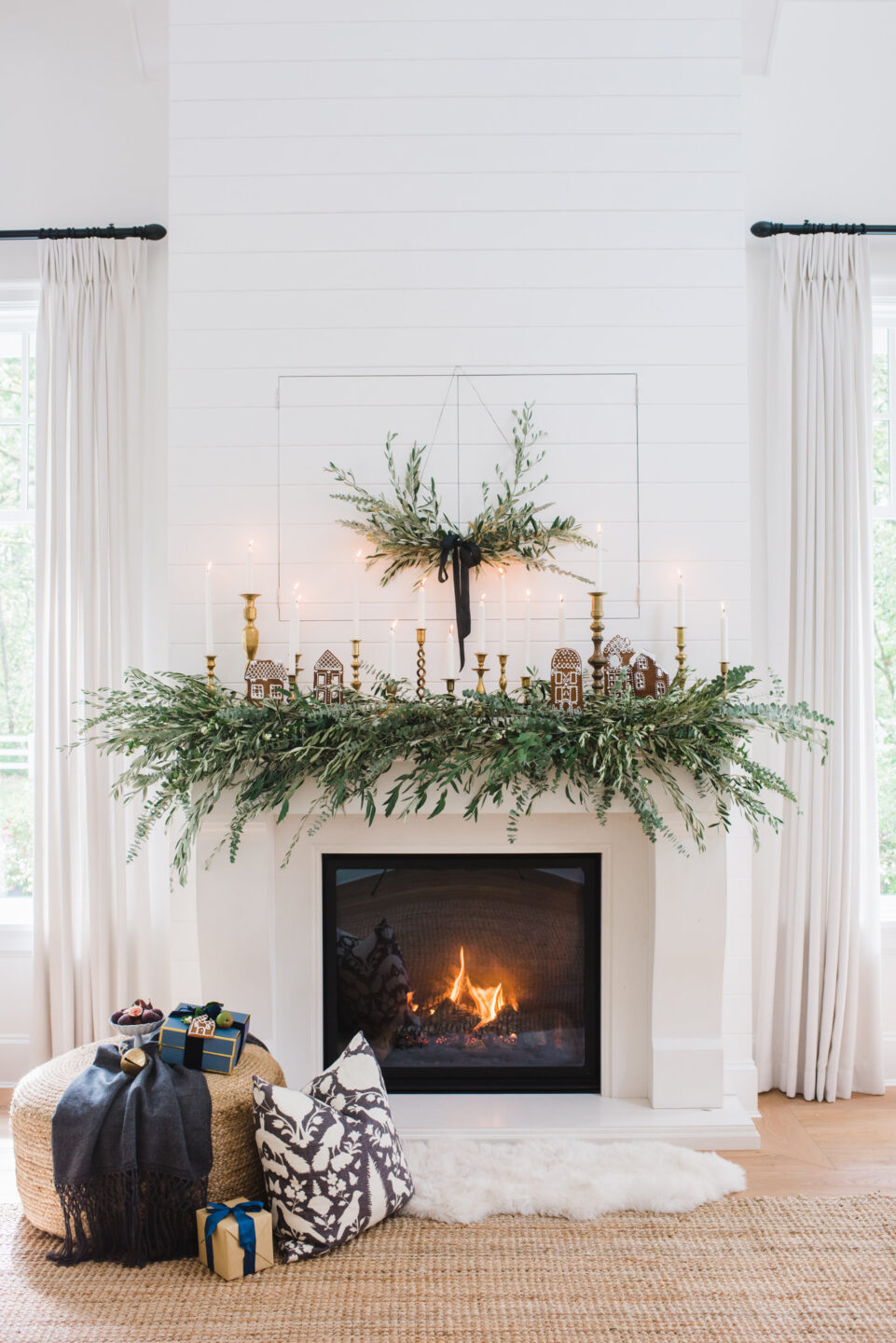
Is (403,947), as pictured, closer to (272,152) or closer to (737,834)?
(737,834)

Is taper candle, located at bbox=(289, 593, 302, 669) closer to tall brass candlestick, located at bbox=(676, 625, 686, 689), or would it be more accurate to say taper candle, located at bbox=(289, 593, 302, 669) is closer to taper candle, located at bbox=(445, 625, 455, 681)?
taper candle, located at bbox=(445, 625, 455, 681)

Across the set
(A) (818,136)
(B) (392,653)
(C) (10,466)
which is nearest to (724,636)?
(B) (392,653)

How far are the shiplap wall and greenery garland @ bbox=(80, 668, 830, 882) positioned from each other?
0.33 meters

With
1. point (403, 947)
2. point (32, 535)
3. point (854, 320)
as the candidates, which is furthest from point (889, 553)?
point (32, 535)

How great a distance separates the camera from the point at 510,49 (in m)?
2.72

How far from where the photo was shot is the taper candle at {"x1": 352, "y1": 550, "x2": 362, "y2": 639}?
102 inches

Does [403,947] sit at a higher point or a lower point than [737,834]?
lower

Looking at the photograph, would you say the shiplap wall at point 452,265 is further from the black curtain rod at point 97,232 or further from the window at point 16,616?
the window at point 16,616

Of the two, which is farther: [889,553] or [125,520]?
[889,553]

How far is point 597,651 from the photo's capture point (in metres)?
2.56

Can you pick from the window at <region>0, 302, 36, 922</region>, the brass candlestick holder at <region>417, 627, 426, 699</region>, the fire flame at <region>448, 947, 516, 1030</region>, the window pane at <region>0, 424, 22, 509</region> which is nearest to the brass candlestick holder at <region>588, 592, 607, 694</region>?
the brass candlestick holder at <region>417, 627, 426, 699</region>

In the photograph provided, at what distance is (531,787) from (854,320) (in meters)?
1.86

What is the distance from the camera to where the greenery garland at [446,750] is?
93.6 inches

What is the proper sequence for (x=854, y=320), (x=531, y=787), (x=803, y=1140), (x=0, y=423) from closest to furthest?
(x=531, y=787), (x=803, y=1140), (x=854, y=320), (x=0, y=423)
